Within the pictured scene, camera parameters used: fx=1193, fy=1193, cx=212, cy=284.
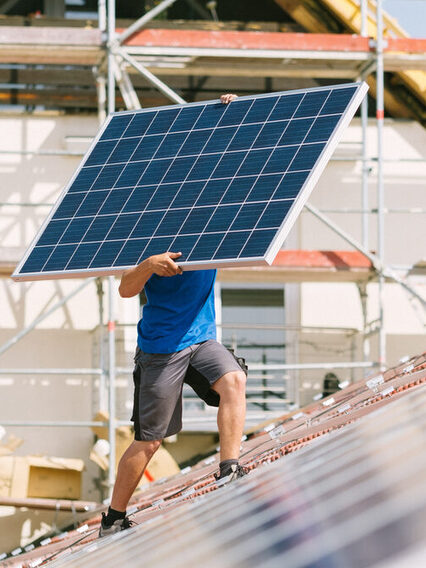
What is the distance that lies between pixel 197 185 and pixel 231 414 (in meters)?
1.22

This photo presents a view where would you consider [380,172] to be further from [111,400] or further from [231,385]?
[231,385]

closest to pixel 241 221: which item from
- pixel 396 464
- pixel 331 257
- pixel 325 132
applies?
pixel 325 132

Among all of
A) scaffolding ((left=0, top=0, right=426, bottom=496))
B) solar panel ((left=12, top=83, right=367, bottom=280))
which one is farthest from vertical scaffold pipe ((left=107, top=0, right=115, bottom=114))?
solar panel ((left=12, top=83, right=367, bottom=280))

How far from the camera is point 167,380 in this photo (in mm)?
5277

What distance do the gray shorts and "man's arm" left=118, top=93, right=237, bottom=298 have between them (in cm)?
39

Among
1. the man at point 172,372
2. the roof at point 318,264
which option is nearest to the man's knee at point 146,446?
the man at point 172,372

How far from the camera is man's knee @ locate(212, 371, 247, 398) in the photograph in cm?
524

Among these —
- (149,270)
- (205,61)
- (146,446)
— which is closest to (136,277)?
(149,270)

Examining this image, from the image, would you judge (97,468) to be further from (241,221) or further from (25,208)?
(241,221)

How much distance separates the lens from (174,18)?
16266mm

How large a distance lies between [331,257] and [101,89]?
3.63 meters

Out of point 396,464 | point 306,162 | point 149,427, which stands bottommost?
point 396,464

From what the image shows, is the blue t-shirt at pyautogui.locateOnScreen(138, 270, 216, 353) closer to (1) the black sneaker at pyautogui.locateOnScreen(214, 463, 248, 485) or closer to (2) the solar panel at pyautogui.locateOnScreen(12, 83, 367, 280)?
(2) the solar panel at pyautogui.locateOnScreen(12, 83, 367, 280)

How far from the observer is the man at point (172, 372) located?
17.2ft
